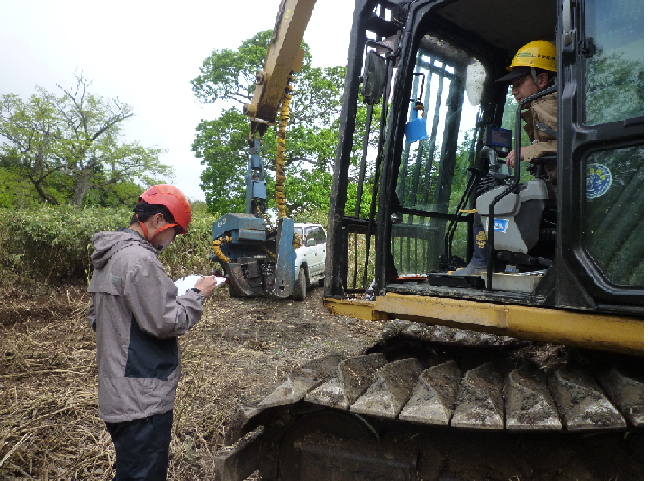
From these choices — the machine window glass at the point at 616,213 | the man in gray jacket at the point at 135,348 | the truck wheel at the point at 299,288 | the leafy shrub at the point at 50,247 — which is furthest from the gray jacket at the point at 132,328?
the leafy shrub at the point at 50,247

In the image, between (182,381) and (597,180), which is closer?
(597,180)

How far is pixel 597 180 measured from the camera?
6.48 feet

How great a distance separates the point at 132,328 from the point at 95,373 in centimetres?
316

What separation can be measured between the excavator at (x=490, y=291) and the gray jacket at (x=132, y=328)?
442mm

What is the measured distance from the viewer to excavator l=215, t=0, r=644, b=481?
1902 millimetres

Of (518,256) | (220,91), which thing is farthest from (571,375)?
(220,91)

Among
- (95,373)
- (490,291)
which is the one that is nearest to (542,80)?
(490,291)

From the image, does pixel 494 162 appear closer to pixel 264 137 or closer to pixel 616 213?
pixel 616 213

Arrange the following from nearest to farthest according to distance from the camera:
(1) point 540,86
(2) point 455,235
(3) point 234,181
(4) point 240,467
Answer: (4) point 240,467 → (1) point 540,86 → (2) point 455,235 → (3) point 234,181

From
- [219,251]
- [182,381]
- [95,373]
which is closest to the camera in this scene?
[182,381]

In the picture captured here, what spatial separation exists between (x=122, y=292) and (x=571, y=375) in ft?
6.35

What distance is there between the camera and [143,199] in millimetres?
2316

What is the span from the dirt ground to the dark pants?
467 mm

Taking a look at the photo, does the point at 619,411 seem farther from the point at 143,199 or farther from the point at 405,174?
the point at 143,199
